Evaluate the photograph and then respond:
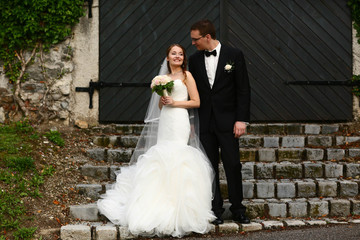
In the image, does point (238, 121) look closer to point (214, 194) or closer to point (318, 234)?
point (214, 194)

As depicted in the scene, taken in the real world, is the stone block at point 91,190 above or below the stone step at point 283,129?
below

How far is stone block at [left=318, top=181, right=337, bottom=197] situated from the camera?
4633 mm

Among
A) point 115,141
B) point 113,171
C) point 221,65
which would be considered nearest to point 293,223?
point 221,65

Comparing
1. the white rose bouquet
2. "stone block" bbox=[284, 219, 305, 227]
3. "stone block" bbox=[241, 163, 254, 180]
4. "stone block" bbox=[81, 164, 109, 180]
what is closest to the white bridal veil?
the white rose bouquet

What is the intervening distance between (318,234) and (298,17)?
428 cm

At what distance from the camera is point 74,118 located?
672 centimetres

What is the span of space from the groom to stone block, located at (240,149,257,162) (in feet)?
4.34

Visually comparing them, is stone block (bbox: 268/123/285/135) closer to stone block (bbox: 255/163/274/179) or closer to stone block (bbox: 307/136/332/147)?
stone block (bbox: 307/136/332/147)

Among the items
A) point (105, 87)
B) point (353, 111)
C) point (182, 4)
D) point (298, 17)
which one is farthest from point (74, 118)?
point (353, 111)

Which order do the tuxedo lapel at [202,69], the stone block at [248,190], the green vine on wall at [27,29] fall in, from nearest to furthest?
the tuxedo lapel at [202,69], the stone block at [248,190], the green vine on wall at [27,29]

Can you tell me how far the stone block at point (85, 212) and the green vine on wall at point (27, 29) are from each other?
2908 mm

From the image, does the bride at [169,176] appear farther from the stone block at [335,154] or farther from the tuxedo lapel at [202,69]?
the stone block at [335,154]

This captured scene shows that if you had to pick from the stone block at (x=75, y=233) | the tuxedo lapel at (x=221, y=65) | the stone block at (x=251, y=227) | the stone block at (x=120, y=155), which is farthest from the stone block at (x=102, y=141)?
the stone block at (x=251, y=227)

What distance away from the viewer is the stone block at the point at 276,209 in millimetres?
4301
